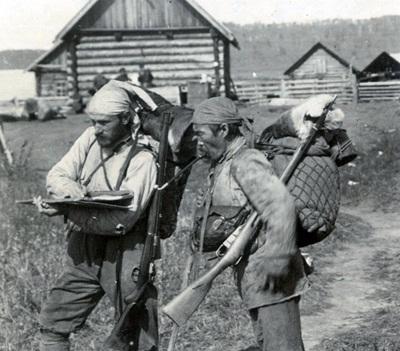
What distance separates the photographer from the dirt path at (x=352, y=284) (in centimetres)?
560

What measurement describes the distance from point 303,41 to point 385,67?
937 inches

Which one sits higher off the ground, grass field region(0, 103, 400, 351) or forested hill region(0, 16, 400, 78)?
forested hill region(0, 16, 400, 78)

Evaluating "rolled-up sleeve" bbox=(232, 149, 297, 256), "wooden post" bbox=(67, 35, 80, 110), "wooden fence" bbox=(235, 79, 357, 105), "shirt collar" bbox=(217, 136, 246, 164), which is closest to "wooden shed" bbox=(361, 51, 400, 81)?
"wooden fence" bbox=(235, 79, 357, 105)

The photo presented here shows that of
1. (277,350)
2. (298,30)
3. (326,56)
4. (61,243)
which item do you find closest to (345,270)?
(61,243)

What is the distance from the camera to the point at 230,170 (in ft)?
10.3

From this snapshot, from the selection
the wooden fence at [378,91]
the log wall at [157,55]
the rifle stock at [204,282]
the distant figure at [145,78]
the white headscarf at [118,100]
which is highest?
the log wall at [157,55]

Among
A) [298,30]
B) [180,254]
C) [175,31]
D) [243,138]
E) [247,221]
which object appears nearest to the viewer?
[247,221]

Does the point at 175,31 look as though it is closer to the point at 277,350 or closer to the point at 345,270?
the point at 345,270

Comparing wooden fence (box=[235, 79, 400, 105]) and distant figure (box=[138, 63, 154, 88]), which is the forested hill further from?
distant figure (box=[138, 63, 154, 88])

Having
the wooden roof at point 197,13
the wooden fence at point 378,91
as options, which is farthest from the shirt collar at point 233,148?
the wooden fence at point 378,91

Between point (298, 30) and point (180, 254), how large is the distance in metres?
61.2

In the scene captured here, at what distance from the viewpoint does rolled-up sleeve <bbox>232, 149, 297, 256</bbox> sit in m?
2.81

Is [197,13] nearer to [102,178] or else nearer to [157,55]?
[157,55]

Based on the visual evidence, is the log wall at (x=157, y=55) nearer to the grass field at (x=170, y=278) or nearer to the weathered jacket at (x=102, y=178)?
the grass field at (x=170, y=278)
